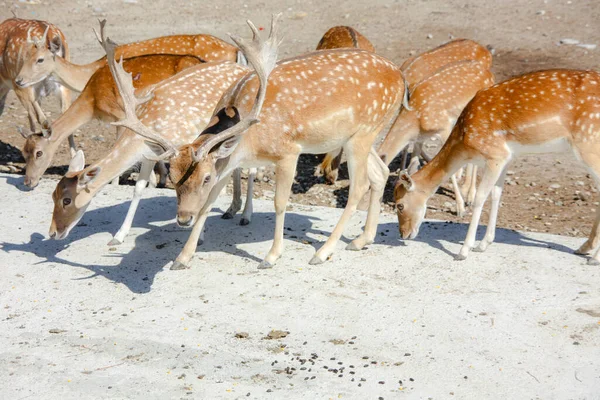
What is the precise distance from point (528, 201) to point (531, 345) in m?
4.22

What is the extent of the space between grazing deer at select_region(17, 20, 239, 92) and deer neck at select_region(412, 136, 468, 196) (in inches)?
115

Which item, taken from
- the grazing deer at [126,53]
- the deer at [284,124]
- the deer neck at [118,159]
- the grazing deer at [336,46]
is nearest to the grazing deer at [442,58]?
the grazing deer at [336,46]

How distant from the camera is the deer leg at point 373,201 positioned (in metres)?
7.08

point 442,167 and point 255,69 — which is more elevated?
point 255,69

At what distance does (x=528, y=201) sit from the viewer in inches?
370

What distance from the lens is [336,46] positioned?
10516 mm

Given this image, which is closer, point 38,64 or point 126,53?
point 126,53

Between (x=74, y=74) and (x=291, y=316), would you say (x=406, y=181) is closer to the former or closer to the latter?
(x=291, y=316)

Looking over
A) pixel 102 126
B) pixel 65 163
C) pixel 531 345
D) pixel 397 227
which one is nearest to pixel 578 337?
pixel 531 345

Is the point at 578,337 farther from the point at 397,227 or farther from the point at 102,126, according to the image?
the point at 102,126

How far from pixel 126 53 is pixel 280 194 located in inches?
148

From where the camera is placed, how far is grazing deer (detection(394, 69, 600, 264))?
6.68m

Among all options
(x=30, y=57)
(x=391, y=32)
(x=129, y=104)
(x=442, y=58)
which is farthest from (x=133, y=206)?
(x=391, y=32)

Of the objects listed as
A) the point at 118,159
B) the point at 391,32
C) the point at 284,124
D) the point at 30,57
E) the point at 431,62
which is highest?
the point at 431,62
